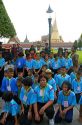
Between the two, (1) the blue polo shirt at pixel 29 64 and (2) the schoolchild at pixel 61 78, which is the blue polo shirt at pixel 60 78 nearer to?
(2) the schoolchild at pixel 61 78

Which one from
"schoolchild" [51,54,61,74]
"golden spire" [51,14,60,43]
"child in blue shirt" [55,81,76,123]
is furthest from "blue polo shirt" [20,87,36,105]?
"golden spire" [51,14,60,43]

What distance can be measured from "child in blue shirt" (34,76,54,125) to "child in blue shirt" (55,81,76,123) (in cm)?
26

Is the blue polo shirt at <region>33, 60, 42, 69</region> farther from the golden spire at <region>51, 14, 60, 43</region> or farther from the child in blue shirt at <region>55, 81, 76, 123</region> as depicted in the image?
the golden spire at <region>51, 14, 60, 43</region>

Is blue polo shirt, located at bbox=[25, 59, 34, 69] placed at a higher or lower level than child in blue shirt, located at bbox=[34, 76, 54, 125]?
higher

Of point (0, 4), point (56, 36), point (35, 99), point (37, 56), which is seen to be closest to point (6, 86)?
point (35, 99)

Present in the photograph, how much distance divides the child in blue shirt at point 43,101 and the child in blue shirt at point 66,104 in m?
0.26

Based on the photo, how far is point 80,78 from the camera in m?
9.09

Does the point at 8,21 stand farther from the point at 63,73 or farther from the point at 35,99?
the point at 35,99

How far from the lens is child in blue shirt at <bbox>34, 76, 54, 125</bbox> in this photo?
286 inches

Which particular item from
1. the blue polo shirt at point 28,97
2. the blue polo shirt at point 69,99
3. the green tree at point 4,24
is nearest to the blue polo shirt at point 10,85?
the blue polo shirt at point 28,97

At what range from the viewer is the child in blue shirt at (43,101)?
7.25 meters

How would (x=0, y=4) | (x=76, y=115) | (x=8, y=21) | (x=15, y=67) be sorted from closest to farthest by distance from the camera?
(x=76, y=115) → (x=15, y=67) → (x=0, y=4) → (x=8, y=21)

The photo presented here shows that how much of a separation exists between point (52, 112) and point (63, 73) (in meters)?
2.26

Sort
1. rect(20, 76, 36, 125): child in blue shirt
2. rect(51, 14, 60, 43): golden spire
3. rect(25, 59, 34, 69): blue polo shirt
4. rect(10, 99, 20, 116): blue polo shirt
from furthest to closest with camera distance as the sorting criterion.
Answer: rect(51, 14, 60, 43): golden spire < rect(25, 59, 34, 69): blue polo shirt < rect(20, 76, 36, 125): child in blue shirt < rect(10, 99, 20, 116): blue polo shirt
